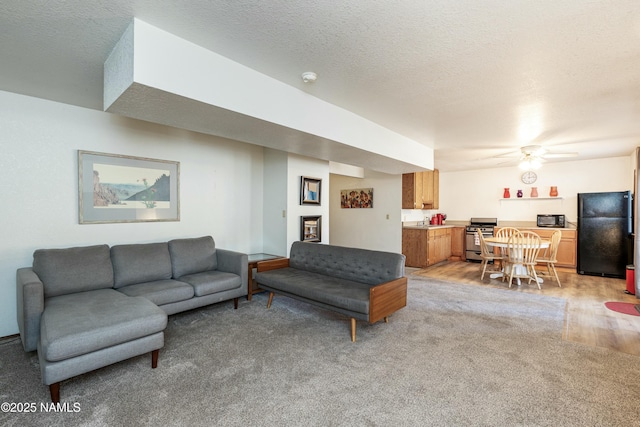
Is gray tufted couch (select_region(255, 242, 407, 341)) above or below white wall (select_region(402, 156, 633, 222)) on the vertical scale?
below

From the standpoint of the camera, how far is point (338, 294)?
9.57 ft

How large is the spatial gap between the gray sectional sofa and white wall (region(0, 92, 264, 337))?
30 centimetres

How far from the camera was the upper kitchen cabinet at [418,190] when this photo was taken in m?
6.58

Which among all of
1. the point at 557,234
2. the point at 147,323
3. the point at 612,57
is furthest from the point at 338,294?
the point at 557,234

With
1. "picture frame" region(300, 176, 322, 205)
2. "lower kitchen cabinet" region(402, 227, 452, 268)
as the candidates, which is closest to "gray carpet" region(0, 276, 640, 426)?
"picture frame" region(300, 176, 322, 205)

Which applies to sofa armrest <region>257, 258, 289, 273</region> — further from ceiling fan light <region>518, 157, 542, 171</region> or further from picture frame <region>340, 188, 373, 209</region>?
ceiling fan light <region>518, 157, 542, 171</region>

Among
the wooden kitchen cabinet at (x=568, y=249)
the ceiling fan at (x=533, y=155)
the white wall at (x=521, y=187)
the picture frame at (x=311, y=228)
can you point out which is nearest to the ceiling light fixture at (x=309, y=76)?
the picture frame at (x=311, y=228)

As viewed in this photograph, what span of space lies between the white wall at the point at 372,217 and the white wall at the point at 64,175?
3.52 metres

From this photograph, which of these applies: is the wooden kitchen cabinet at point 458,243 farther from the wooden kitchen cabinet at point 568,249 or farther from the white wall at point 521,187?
the wooden kitchen cabinet at point 568,249

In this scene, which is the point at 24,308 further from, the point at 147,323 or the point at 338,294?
the point at 338,294

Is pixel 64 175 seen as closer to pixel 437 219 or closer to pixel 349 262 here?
pixel 349 262

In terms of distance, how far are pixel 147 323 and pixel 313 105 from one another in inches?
92.4

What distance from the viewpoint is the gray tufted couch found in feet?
9.22

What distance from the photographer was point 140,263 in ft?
10.7
